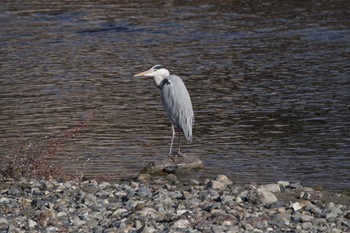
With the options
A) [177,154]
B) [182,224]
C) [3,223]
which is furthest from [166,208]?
[177,154]

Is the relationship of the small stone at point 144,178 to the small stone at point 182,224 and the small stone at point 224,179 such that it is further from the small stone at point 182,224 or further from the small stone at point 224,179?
the small stone at point 182,224

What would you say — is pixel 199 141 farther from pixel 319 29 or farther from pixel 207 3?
pixel 207 3

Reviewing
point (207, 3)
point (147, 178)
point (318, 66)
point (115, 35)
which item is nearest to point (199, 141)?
point (147, 178)

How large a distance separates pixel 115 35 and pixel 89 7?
4.35m

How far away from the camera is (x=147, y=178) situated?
12.3m

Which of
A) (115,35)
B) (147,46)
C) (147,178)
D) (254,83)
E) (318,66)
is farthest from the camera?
(115,35)

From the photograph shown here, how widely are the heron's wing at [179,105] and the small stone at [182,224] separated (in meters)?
5.01

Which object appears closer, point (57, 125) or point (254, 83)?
point (57, 125)

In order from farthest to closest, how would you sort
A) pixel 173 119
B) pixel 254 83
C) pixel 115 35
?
pixel 115 35, pixel 254 83, pixel 173 119

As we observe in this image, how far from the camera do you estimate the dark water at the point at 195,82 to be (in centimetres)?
1373

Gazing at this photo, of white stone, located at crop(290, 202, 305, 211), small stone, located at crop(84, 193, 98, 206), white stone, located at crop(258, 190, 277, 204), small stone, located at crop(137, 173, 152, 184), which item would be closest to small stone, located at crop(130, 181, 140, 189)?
small stone, located at crop(137, 173, 152, 184)

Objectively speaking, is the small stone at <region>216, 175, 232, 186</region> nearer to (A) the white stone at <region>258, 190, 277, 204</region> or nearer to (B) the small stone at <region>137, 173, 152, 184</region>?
(B) the small stone at <region>137, 173, 152, 184</region>

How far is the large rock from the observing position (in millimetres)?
12797

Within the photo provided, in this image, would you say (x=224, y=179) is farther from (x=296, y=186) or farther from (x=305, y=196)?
(x=305, y=196)
